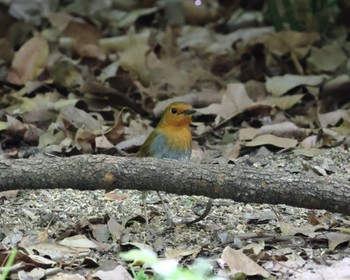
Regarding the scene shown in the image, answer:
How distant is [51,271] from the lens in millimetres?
Result: 3572

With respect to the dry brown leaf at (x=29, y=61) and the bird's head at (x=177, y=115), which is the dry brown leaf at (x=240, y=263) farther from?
the dry brown leaf at (x=29, y=61)

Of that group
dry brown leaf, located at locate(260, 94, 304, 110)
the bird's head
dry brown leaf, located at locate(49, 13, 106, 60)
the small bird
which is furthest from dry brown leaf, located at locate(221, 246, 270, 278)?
dry brown leaf, located at locate(49, 13, 106, 60)

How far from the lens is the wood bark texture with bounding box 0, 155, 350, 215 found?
12.6ft

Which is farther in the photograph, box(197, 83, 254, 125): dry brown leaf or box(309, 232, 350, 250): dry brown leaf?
box(197, 83, 254, 125): dry brown leaf

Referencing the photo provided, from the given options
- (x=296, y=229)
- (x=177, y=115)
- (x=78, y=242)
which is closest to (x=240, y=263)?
(x=296, y=229)

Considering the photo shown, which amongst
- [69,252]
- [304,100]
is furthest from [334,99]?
[69,252]

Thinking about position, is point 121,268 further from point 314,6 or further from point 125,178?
point 314,6

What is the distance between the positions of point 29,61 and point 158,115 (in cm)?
138

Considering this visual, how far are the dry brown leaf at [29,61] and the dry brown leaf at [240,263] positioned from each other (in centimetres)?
374

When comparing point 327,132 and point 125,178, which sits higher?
point 125,178

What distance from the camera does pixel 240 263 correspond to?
3.60 metres

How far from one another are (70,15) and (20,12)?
0.49 metres

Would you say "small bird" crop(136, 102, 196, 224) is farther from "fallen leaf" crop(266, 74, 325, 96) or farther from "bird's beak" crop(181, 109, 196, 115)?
"fallen leaf" crop(266, 74, 325, 96)

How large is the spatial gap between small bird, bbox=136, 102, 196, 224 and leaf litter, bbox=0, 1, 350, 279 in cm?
28
